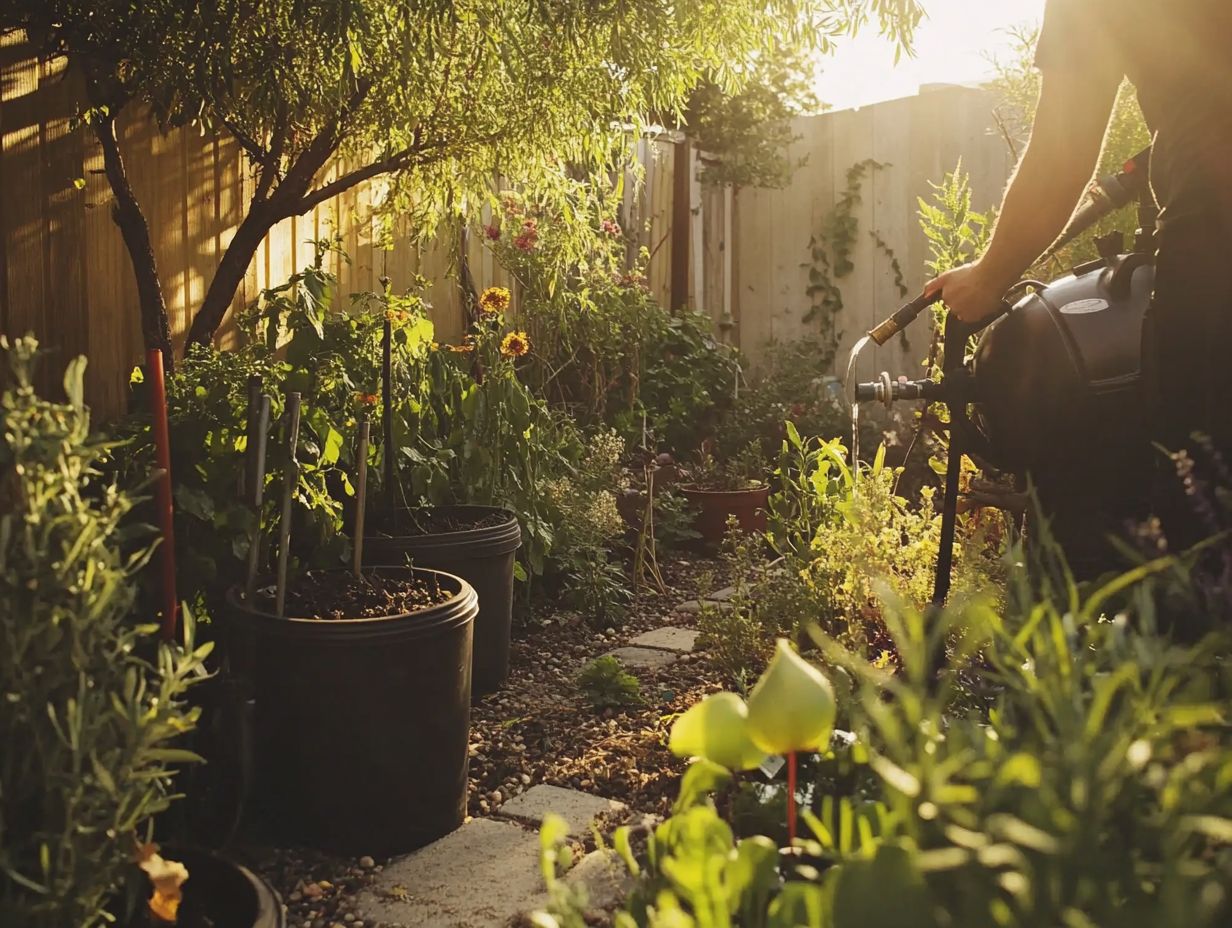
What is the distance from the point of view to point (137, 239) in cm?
299

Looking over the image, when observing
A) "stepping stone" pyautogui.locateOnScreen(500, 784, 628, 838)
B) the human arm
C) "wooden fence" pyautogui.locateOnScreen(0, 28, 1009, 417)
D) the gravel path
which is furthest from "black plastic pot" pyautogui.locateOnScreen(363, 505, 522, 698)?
the human arm

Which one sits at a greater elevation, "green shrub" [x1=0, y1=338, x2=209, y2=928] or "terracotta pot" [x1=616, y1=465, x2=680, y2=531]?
"green shrub" [x1=0, y1=338, x2=209, y2=928]

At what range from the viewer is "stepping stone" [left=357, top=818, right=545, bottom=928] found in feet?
6.64

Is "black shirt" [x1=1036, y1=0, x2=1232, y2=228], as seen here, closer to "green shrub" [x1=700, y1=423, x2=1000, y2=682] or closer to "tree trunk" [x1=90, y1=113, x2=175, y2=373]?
"green shrub" [x1=700, y1=423, x2=1000, y2=682]

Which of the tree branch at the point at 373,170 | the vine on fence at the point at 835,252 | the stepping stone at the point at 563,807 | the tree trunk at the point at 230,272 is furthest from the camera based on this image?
the vine on fence at the point at 835,252

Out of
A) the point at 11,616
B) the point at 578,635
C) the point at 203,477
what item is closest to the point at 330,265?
the point at 578,635

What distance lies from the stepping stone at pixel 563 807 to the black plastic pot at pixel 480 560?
739 mm

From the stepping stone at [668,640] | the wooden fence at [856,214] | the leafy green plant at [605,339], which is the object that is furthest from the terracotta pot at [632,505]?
the wooden fence at [856,214]

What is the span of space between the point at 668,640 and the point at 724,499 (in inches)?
59.0

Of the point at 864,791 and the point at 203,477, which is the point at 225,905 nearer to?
the point at 864,791

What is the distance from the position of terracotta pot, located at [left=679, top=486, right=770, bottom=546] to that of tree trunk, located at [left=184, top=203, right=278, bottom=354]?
101 inches

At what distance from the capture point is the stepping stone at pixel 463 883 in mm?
2025

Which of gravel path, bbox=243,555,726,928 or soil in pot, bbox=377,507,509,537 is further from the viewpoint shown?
soil in pot, bbox=377,507,509,537

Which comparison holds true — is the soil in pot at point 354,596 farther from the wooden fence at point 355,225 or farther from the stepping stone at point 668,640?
the stepping stone at point 668,640
